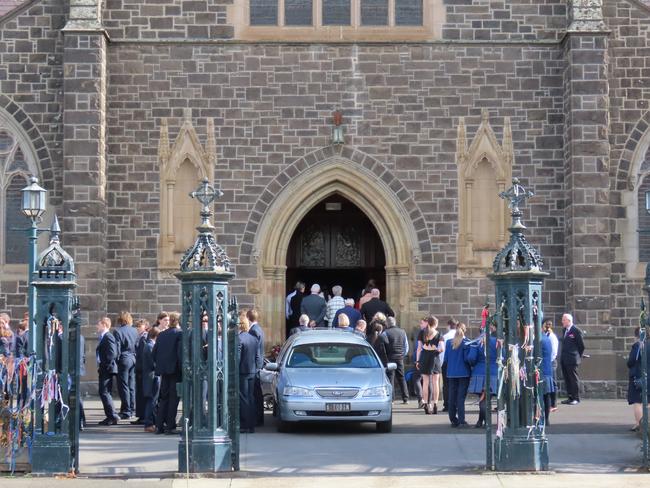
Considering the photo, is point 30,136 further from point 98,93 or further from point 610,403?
point 610,403

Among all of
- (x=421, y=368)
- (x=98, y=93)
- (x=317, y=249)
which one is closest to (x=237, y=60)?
(x=98, y=93)

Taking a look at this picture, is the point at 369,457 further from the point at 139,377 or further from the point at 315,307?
the point at 315,307

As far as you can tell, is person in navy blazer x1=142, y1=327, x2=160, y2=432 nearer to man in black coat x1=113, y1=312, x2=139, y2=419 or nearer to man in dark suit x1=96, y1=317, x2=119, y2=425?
man in dark suit x1=96, y1=317, x2=119, y2=425

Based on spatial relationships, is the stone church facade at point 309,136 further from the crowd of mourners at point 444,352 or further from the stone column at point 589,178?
the crowd of mourners at point 444,352

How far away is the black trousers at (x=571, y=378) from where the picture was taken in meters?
21.4

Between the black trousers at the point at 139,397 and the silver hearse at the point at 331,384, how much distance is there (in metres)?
2.02

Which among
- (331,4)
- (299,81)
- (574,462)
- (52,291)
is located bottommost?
(574,462)

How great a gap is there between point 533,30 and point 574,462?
10.9m

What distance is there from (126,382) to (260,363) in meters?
2.30

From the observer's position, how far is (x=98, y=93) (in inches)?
885

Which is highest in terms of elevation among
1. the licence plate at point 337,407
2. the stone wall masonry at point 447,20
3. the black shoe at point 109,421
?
the stone wall masonry at point 447,20

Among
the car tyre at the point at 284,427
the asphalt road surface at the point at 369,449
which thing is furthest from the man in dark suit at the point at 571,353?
the car tyre at the point at 284,427

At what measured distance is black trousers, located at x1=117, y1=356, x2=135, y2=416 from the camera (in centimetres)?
1891

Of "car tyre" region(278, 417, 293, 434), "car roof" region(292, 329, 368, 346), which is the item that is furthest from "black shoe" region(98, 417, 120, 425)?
"car roof" region(292, 329, 368, 346)
